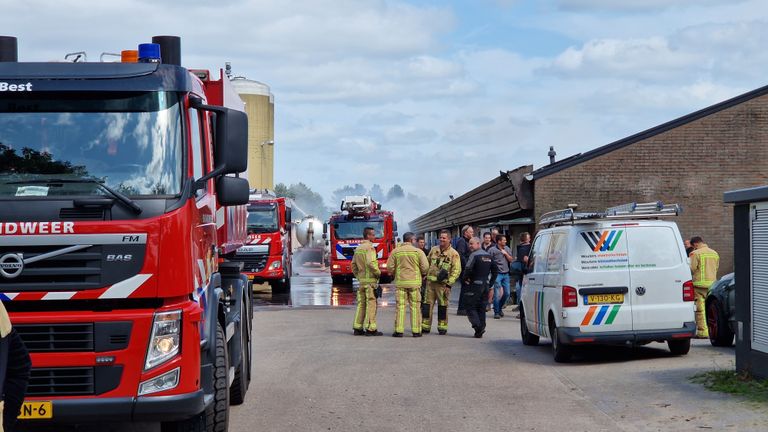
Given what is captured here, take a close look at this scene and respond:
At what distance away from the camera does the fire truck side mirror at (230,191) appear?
8164 millimetres

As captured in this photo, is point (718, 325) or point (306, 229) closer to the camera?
point (718, 325)

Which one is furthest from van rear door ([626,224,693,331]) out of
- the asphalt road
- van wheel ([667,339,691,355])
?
the asphalt road

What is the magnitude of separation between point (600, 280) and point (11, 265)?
8463 millimetres

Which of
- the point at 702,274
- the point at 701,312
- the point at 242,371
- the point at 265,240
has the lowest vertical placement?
the point at 242,371

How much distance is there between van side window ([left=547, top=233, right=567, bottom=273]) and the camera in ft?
46.3

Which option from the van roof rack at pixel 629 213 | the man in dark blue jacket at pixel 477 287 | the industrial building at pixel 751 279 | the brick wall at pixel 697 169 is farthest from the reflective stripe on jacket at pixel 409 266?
the brick wall at pixel 697 169

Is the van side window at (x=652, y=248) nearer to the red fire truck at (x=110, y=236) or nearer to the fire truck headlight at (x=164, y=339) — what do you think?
the red fire truck at (x=110, y=236)

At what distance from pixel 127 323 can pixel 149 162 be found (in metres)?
1.15

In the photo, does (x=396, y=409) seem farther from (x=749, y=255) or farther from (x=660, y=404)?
(x=749, y=255)

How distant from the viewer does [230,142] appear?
775 cm

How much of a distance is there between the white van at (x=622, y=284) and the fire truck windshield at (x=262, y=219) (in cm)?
1901

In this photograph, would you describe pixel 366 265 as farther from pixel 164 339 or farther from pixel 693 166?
pixel 693 166

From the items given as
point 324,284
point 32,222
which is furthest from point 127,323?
point 324,284

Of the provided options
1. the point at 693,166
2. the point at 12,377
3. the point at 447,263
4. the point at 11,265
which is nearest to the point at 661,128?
the point at 693,166
